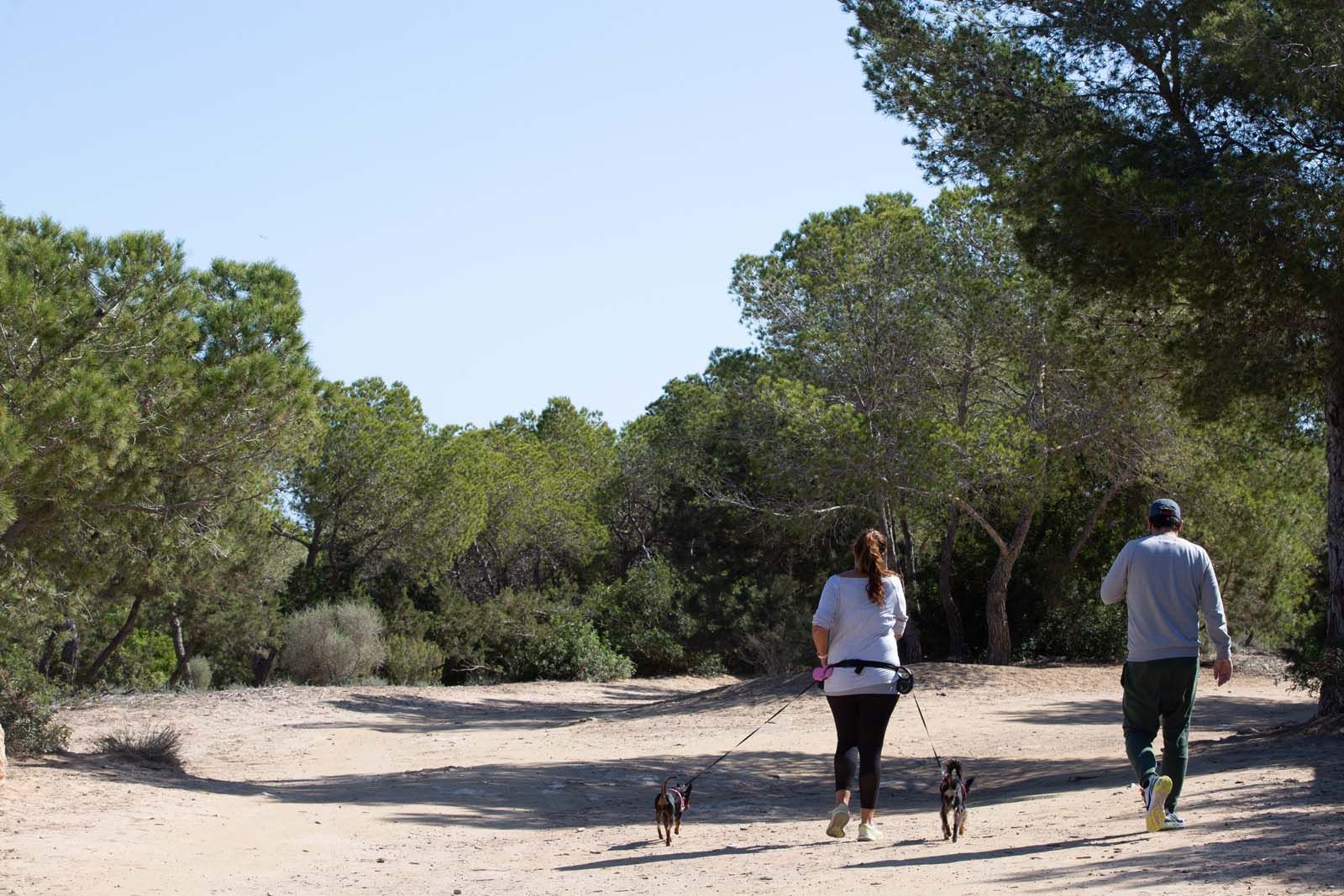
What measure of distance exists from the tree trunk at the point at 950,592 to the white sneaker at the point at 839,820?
50.9 ft

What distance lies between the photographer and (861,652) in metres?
7.16

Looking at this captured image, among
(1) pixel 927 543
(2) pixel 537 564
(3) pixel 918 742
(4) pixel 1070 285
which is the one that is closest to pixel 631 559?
(2) pixel 537 564

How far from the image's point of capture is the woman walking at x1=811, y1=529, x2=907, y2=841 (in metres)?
7.15

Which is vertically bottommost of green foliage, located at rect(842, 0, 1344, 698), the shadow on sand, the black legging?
the shadow on sand

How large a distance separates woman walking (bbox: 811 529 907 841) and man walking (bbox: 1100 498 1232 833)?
3.93 feet

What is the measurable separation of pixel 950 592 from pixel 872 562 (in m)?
17.0

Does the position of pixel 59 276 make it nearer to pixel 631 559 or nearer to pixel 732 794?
pixel 732 794

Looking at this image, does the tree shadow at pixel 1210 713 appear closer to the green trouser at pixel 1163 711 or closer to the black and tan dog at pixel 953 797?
the green trouser at pixel 1163 711

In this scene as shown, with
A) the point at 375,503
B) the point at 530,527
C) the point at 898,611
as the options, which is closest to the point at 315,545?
the point at 375,503

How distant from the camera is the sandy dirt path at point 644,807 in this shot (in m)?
6.32

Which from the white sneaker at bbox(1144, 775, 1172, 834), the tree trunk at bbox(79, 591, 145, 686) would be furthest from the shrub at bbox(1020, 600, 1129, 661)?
the white sneaker at bbox(1144, 775, 1172, 834)

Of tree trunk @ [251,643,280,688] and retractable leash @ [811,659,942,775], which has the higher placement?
retractable leash @ [811,659,942,775]

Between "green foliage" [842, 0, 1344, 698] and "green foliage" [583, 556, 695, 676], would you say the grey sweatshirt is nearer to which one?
"green foliage" [842, 0, 1344, 698]

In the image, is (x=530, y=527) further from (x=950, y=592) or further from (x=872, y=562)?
(x=872, y=562)
